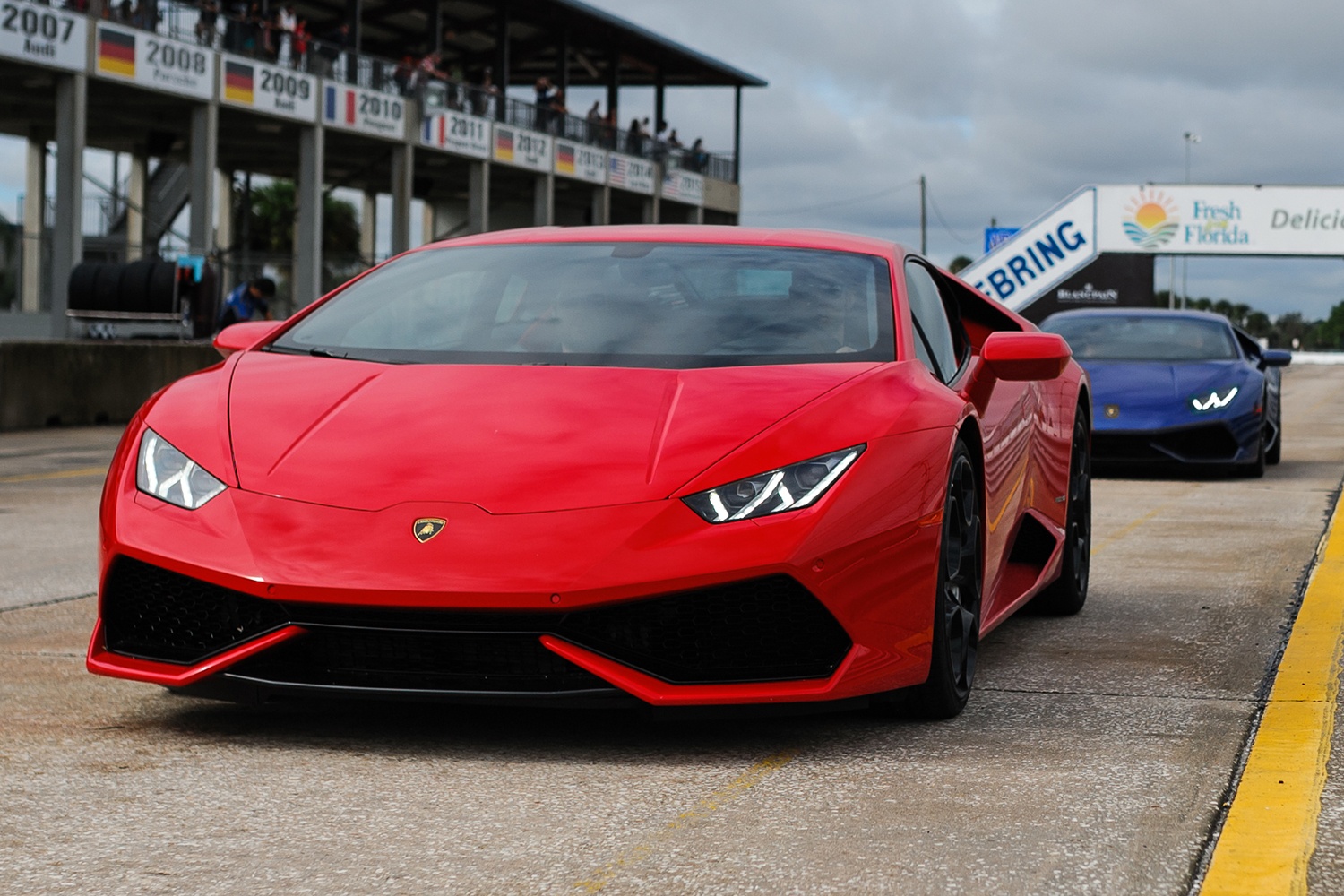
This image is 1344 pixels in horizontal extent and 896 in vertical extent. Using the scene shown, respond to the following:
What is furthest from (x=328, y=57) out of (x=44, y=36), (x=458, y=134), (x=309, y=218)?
(x=44, y=36)

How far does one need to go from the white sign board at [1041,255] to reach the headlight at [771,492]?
55.1 feet

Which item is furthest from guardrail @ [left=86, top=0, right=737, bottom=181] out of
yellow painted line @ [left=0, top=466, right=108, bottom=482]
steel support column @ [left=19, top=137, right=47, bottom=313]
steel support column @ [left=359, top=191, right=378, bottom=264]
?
yellow painted line @ [left=0, top=466, right=108, bottom=482]

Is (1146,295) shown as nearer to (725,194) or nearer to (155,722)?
(725,194)

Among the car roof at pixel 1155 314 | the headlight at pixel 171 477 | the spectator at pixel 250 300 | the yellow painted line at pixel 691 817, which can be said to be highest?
the spectator at pixel 250 300

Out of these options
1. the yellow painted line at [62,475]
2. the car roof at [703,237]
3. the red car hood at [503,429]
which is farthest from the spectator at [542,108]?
the red car hood at [503,429]

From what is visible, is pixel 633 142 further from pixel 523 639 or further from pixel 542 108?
pixel 523 639

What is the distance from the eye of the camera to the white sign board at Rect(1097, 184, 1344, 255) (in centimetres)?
3334

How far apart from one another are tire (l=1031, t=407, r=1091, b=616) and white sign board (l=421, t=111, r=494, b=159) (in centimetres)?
3485

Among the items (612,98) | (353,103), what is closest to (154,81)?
(353,103)

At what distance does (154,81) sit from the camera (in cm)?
3075

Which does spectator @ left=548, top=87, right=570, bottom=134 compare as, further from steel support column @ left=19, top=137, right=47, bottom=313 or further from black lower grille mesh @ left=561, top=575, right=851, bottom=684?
black lower grille mesh @ left=561, top=575, right=851, bottom=684

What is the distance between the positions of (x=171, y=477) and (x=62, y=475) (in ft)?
28.8

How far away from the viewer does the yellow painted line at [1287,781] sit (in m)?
3.02

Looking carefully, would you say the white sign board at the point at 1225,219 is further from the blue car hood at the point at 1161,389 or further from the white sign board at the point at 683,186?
the blue car hood at the point at 1161,389
